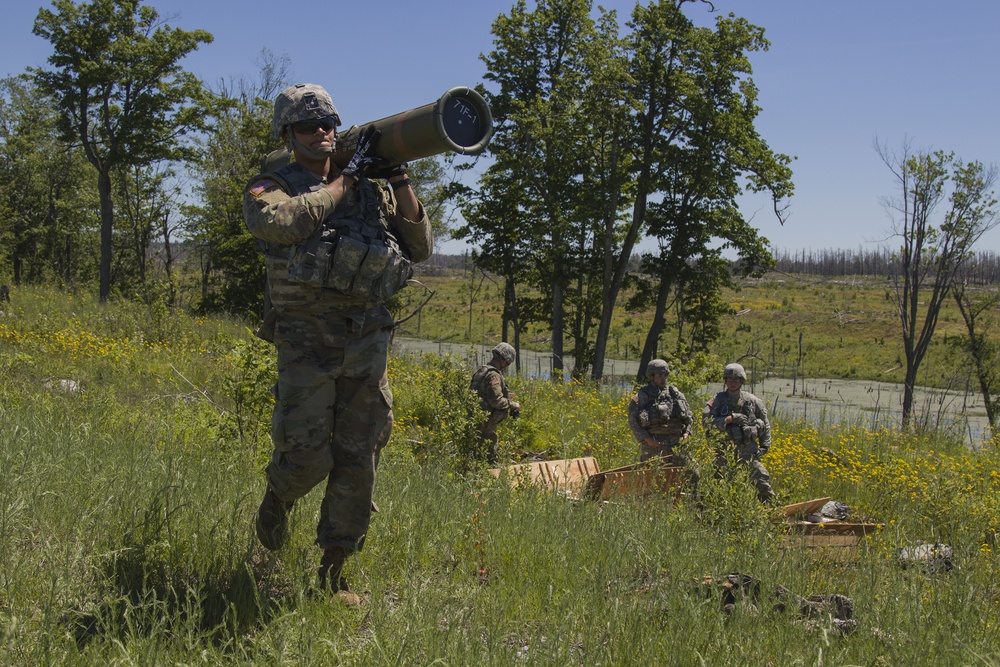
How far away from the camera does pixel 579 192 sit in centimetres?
2583

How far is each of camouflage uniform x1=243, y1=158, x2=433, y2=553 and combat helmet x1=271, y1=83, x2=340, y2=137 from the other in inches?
9.1

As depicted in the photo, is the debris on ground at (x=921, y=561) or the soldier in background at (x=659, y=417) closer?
the debris on ground at (x=921, y=561)

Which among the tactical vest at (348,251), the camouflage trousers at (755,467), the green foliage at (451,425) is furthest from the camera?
the green foliage at (451,425)

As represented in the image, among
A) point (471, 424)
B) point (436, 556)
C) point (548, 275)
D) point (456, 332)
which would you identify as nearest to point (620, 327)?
point (456, 332)

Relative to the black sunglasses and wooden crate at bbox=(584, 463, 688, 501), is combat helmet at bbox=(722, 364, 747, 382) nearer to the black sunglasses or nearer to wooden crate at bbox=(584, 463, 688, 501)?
wooden crate at bbox=(584, 463, 688, 501)

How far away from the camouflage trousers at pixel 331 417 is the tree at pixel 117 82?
75.9 feet

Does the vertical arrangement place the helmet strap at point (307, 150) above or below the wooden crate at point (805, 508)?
above

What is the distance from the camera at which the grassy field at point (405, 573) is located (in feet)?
8.36

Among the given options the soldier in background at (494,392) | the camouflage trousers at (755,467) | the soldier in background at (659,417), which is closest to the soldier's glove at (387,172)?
the camouflage trousers at (755,467)

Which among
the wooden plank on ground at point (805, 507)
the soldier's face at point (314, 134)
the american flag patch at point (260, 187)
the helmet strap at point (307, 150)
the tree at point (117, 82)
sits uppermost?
the tree at point (117, 82)

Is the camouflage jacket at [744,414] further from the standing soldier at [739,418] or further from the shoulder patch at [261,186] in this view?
the shoulder patch at [261,186]

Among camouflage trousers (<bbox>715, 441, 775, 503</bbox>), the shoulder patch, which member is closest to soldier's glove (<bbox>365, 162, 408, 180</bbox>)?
the shoulder patch

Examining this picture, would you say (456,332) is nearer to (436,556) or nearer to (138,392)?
(138,392)

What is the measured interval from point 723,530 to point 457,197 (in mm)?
24860
